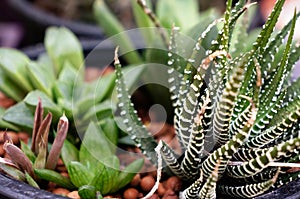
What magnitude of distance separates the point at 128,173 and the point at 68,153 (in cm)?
9

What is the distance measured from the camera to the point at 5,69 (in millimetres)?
827

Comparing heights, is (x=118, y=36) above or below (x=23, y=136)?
above

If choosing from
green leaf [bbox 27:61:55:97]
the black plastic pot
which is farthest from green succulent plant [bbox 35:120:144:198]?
the black plastic pot

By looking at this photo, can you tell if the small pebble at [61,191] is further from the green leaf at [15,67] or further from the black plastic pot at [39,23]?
the black plastic pot at [39,23]

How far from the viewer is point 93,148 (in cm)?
73

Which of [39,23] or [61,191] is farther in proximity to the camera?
[39,23]

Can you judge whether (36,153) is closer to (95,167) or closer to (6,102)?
(95,167)

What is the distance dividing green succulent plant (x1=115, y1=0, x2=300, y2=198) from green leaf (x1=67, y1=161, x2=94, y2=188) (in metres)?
0.08

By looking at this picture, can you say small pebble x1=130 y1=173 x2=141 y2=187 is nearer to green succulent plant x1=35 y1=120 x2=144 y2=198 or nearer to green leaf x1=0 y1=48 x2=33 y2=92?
green succulent plant x1=35 y1=120 x2=144 y2=198

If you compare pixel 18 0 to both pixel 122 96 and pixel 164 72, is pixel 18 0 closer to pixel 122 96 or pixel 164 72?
pixel 164 72

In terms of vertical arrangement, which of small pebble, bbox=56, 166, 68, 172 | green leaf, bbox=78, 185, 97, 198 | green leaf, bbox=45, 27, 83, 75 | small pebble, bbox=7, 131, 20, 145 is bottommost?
small pebble, bbox=56, 166, 68, 172

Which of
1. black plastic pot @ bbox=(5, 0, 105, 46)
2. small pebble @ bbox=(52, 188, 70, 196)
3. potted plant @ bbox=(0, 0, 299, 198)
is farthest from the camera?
black plastic pot @ bbox=(5, 0, 105, 46)

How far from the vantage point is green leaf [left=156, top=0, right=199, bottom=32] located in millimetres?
911

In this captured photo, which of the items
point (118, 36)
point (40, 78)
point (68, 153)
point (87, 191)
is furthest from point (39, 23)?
point (87, 191)
